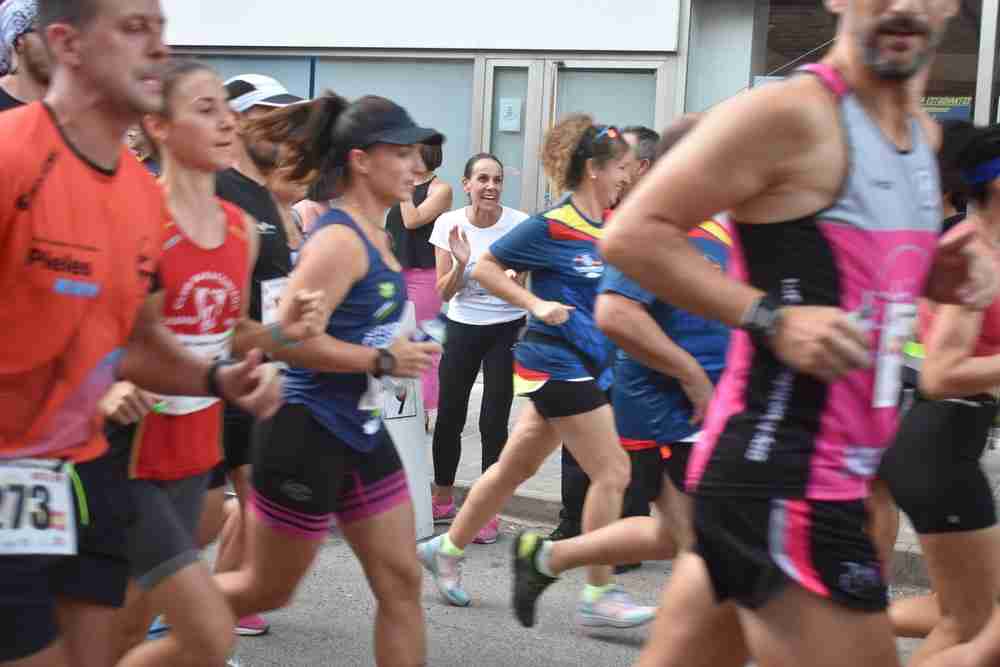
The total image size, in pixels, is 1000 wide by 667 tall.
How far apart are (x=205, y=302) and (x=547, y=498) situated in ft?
12.8

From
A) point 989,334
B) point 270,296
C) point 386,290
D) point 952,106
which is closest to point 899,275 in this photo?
point 989,334

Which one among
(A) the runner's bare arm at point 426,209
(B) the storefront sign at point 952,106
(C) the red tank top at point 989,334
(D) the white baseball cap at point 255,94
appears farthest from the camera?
(B) the storefront sign at point 952,106

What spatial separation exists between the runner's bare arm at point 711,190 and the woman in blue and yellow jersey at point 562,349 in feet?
9.66

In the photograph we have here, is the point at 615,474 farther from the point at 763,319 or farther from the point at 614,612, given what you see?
the point at 763,319

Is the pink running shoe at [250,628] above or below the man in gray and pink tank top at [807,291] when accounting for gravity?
below

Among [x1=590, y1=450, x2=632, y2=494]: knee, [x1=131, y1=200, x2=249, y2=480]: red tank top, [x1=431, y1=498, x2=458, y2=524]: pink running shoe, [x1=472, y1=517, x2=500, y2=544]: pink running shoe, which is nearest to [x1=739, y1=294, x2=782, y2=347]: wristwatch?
[x1=131, y1=200, x2=249, y2=480]: red tank top

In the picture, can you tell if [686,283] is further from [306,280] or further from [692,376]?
[692,376]

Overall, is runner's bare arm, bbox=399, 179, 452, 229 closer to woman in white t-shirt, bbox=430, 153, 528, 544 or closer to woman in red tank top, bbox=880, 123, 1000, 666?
woman in white t-shirt, bbox=430, 153, 528, 544

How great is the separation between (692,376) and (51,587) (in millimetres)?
2225

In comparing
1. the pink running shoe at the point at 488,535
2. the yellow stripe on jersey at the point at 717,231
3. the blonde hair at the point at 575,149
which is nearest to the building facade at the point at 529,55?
the blonde hair at the point at 575,149

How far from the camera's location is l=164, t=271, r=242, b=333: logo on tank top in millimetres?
3730

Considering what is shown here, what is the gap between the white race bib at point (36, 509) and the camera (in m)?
2.58

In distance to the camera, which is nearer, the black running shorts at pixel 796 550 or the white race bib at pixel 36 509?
the black running shorts at pixel 796 550

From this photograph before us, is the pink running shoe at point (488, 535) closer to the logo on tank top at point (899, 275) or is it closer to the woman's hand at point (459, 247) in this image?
the woman's hand at point (459, 247)
